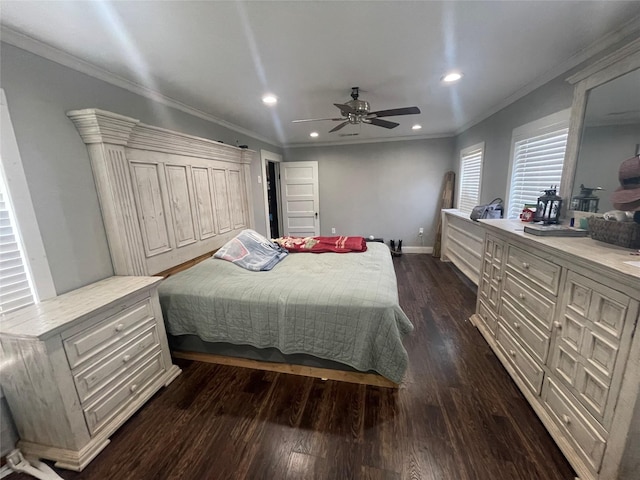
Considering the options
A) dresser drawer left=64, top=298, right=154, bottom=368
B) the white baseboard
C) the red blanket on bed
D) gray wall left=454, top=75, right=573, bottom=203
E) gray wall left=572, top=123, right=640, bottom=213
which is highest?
gray wall left=454, top=75, right=573, bottom=203

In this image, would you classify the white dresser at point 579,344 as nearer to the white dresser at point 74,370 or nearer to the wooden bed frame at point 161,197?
the wooden bed frame at point 161,197

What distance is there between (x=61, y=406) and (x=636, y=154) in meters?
3.44

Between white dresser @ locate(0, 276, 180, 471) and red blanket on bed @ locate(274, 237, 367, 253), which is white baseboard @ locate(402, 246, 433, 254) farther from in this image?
white dresser @ locate(0, 276, 180, 471)

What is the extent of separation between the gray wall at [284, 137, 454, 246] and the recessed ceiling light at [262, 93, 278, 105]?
2.79m

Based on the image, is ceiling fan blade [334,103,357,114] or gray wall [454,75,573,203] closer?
gray wall [454,75,573,203]

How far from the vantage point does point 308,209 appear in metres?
5.46

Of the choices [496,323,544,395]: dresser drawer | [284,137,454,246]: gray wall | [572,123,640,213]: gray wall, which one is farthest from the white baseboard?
[572,123,640,213]: gray wall

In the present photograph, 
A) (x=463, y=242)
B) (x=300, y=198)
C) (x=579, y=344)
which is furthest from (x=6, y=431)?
(x=463, y=242)

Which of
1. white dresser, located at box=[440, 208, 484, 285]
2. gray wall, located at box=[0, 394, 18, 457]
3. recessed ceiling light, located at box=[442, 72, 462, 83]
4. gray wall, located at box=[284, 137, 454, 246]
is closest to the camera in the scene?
gray wall, located at box=[0, 394, 18, 457]

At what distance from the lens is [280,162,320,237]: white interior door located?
529cm

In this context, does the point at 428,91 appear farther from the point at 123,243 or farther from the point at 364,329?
the point at 123,243

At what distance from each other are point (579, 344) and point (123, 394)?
265 centimetres

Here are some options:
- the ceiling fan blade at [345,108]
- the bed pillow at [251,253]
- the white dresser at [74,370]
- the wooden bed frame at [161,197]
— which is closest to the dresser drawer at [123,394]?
the white dresser at [74,370]

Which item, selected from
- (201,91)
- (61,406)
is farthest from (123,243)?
(201,91)
